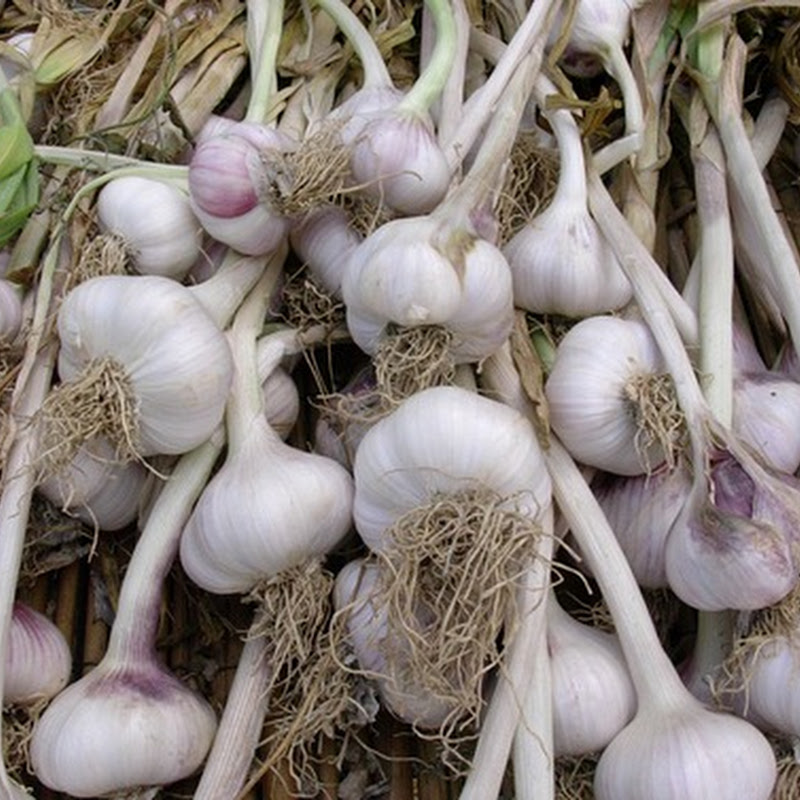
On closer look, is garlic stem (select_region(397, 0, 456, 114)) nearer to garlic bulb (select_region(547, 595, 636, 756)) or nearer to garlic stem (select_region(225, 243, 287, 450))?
garlic stem (select_region(225, 243, 287, 450))

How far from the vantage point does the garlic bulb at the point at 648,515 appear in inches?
35.4

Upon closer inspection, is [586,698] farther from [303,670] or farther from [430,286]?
[430,286]

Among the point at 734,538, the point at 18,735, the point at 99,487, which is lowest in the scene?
the point at 18,735

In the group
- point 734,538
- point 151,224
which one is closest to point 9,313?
point 151,224

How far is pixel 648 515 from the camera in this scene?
911 mm

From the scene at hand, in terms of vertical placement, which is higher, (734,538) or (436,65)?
(436,65)

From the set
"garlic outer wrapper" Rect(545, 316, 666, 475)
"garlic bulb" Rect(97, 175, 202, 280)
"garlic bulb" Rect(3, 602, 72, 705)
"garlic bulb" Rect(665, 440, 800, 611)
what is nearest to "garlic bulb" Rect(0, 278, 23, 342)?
"garlic bulb" Rect(97, 175, 202, 280)

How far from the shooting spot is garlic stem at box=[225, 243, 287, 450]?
92 cm

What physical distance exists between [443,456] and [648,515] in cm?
21

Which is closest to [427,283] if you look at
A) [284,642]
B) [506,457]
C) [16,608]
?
[506,457]

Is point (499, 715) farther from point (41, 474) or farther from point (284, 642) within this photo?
point (41, 474)

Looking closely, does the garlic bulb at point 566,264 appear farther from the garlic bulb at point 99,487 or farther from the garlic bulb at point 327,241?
the garlic bulb at point 99,487

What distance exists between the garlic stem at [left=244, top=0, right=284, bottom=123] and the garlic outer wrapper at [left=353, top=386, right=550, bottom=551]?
404mm

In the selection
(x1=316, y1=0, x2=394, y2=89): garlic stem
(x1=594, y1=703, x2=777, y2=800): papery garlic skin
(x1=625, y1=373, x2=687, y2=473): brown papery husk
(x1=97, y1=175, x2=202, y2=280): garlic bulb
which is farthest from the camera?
(x1=316, y1=0, x2=394, y2=89): garlic stem
